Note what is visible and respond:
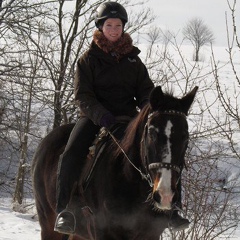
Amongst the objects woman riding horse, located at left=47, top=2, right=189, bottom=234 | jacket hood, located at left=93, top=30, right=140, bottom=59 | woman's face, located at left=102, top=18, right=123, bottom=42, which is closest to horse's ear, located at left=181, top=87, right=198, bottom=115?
woman riding horse, located at left=47, top=2, right=189, bottom=234

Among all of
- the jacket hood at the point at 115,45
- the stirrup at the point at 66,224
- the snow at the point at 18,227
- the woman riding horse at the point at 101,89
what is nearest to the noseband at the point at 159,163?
the woman riding horse at the point at 101,89

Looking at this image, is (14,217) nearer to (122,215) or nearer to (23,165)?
(23,165)

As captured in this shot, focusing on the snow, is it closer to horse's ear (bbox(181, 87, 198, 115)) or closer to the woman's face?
the woman's face

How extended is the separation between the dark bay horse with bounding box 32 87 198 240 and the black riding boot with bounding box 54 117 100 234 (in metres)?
0.12

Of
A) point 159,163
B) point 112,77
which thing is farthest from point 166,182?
point 112,77

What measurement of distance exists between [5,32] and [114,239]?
37.2ft

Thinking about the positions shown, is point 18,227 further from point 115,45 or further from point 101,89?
point 115,45

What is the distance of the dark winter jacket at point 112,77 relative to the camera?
13.8 ft

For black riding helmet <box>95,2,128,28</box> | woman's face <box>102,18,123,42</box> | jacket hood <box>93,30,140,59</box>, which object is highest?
black riding helmet <box>95,2,128,28</box>

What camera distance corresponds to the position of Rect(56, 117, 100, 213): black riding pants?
402 centimetres

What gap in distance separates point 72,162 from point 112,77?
2.94 feet

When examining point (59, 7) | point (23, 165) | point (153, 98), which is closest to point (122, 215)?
point (153, 98)

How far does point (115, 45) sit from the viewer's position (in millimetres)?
4309

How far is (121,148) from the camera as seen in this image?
3.64m
